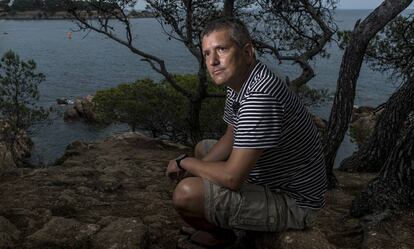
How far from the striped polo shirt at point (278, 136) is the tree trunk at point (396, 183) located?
3.05 ft

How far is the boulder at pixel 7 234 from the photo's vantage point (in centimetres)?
333

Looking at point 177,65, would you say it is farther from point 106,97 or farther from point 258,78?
point 258,78

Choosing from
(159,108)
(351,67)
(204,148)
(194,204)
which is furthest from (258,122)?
(159,108)

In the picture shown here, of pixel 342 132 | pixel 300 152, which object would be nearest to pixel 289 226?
pixel 300 152

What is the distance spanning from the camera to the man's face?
2760mm

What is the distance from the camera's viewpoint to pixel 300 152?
9.46 feet

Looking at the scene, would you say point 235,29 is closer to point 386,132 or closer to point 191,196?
point 191,196

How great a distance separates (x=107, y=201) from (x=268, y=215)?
2.23 m

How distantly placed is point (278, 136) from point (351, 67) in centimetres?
293

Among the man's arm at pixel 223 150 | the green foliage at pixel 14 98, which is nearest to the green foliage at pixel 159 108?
the green foliage at pixel 14 98

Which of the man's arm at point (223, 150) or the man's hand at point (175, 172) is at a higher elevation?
the man's arm at point (223, 150)

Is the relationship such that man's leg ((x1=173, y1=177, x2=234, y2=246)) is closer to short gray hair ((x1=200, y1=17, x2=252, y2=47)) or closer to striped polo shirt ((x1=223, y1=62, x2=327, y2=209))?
striped polo shirt ((x1=223, y1=62, x2=327, y2=209))

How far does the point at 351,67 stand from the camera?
5219mm

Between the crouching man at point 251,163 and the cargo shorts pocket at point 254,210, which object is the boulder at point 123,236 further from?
the cargo shorts pocket at point 254,210
